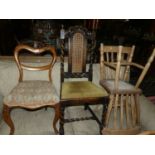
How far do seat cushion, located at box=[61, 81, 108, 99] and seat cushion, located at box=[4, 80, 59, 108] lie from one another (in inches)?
4.8

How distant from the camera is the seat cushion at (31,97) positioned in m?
1.68

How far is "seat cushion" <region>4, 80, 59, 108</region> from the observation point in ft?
5.52

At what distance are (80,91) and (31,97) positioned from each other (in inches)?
18.7

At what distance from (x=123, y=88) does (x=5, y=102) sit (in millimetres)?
1166

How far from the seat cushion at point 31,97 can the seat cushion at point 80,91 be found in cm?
12

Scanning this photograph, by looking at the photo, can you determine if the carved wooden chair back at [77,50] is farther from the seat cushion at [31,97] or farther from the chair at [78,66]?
the seat cushion at [31,97]

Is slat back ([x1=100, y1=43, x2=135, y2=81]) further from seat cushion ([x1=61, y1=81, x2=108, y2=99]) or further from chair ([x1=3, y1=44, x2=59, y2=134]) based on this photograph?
chair ([x1=3, y1=44, x2=59, y2=134])

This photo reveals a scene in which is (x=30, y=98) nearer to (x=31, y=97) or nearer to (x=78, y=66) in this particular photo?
(x=31, y=97)

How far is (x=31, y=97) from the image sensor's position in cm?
170

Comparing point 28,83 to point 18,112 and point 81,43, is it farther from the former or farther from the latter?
point 81,43

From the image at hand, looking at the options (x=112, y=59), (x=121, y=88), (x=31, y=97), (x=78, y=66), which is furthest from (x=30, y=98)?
(x=112, y=59)

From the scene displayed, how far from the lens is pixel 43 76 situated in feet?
7.39

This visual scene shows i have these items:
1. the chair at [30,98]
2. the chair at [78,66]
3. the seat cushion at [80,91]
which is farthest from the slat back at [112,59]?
the chair at [30,98]
